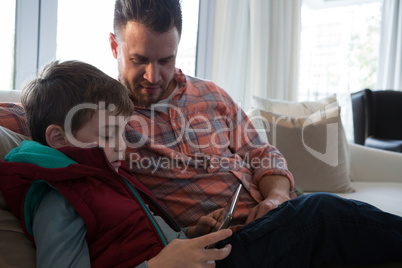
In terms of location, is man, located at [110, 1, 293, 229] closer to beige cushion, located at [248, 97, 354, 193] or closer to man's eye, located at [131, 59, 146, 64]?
man's eye, located at [131, 59, 146, 64]

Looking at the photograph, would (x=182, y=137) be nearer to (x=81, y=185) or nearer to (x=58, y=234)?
(x=81, y=185)

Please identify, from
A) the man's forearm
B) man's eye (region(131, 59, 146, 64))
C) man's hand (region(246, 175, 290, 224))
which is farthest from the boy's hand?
man's eye (region(131, 59, 146, 64))

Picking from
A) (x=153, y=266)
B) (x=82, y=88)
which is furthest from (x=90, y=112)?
(x=153, y=266)

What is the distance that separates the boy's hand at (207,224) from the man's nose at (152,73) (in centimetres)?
55

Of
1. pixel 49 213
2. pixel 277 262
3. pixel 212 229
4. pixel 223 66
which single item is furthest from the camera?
pixel 223 66

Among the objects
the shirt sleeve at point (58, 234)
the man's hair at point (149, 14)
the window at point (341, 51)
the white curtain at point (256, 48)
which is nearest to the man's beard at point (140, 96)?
the man's hair at point (149, 14)

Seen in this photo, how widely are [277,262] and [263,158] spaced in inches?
27.0

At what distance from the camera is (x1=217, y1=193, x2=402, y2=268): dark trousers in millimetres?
916

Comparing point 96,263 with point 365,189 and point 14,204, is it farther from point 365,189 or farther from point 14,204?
point 365,189

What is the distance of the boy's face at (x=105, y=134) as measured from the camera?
0.97 metres

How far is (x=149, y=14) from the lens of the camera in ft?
4.60

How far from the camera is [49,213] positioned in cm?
81

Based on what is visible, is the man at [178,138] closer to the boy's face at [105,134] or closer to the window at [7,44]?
the boy's face at [105,134]

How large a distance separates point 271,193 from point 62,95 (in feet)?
2.61
